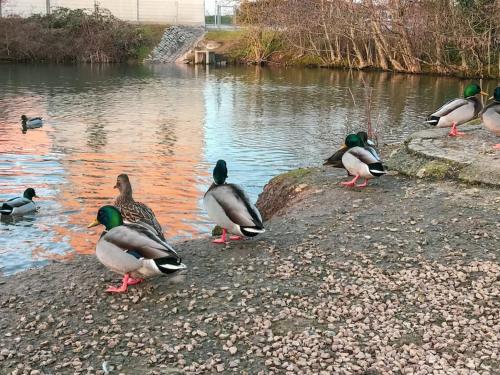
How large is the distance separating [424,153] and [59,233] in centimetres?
619

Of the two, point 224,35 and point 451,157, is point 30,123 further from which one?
point 224,35

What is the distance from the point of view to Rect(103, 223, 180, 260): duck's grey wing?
5406 mm

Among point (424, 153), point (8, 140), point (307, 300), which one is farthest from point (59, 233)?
point (8, 140)

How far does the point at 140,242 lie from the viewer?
5465 millimetres

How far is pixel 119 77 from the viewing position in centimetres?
3759

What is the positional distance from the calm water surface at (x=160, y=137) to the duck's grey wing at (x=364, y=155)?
107 inches

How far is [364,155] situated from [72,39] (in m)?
49.0

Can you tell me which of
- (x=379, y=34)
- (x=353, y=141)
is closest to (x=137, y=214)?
(x=353, y=141)

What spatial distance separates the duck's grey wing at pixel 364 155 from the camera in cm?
878

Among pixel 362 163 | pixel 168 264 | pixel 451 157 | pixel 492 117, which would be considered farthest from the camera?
pixel 492 117

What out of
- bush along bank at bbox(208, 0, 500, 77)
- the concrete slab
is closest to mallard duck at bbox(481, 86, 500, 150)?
the concrete slab

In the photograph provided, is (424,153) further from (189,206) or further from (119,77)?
(119,77)

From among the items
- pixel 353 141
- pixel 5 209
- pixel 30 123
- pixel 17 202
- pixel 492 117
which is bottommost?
pixel 5 209

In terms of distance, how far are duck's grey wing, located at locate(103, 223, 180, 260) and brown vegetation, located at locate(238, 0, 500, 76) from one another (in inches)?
1301
